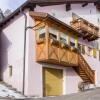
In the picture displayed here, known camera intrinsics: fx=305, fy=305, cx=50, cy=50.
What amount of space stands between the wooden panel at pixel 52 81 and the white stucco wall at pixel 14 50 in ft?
6.65

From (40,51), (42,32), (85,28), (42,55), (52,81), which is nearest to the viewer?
(42,55)

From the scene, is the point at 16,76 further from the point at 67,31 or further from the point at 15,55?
the point at 67,31

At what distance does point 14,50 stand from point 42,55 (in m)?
3.22

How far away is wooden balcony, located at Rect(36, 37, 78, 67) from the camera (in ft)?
72.8

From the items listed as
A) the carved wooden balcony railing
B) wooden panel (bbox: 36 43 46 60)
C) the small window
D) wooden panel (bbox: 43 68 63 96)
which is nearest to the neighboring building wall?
wooden panel (bbox: 36 43 46 60)

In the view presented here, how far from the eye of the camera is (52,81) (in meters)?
24.4

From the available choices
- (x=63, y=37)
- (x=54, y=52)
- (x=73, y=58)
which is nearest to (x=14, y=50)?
(x=54, y=52)

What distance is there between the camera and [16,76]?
23.8 m

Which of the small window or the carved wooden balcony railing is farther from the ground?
the small window

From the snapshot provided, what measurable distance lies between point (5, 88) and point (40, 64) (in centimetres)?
322

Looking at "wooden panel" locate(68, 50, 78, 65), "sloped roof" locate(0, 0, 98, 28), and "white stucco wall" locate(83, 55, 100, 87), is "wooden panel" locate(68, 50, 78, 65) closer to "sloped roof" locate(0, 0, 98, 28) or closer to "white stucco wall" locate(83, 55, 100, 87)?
"white stucco wall" locate(83, 55, 100, 87)

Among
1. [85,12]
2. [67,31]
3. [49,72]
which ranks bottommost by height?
[49,72]

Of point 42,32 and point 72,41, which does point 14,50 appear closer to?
point 42,32

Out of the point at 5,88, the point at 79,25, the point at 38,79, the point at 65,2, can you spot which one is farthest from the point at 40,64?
the point at 65,2
